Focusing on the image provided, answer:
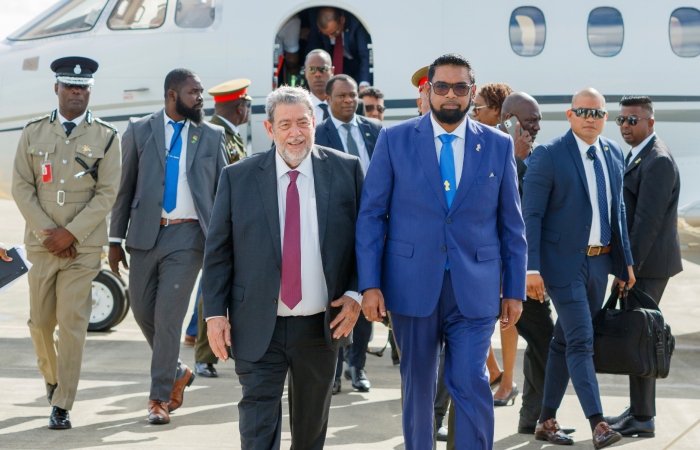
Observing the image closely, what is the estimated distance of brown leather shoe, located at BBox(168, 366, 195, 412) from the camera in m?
5.93

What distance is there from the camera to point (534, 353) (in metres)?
5.73

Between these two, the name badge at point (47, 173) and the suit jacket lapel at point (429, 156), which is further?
the name badge at point (47, 173)

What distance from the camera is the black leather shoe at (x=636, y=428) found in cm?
557

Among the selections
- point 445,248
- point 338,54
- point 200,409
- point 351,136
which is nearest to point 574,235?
point 445,248

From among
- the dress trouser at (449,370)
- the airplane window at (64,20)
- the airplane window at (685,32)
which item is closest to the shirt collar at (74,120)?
the dress trouser at (449,370)

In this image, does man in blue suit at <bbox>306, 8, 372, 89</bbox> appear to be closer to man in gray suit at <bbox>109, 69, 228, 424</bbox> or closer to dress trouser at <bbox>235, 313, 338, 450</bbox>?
man in gray suit at <bbox>109, 69, 228, 424</bbox>

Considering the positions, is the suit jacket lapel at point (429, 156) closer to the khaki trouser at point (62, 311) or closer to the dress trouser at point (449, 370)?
the dress trouser at point (449, 370)

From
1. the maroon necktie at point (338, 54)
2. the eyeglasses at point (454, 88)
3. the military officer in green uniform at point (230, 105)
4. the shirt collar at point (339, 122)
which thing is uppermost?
the maroon necktie at point (338, 54)

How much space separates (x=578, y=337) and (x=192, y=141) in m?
2.51

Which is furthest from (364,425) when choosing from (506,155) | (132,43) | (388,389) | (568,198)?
(132,43)

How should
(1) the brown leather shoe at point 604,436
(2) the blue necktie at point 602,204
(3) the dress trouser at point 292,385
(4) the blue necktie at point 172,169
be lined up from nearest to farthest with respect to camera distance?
(3) the dress trouser at point 292,385
(1) the brown leather shoe at point 604,436
(2) the blue necktie at point 602,204
(4) the blue necktie at point 172,169

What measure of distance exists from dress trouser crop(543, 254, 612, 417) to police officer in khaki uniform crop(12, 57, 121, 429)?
262cm

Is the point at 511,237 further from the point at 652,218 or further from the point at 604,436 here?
the point at 652,218

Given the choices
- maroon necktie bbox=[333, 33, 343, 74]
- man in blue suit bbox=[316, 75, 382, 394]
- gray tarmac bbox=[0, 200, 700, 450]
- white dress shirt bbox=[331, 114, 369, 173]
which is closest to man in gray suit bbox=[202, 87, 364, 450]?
gray tarmac bbox=[0, 200, 700, 450]
